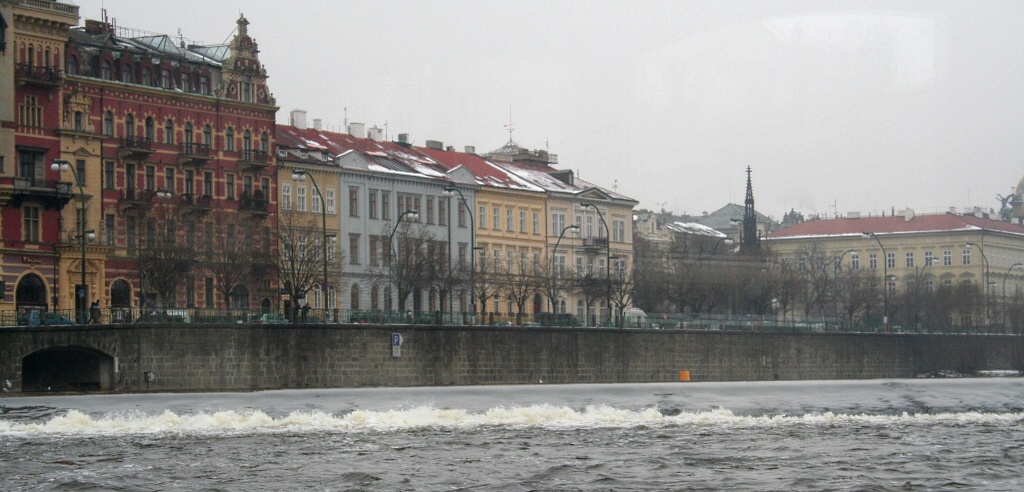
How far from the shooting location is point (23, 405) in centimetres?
6412

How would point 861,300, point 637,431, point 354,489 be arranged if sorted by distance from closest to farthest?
point 354,489
point 637,431
point 861,300

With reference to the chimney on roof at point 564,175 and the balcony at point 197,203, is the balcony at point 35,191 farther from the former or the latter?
the chimney on roof at point 564,175

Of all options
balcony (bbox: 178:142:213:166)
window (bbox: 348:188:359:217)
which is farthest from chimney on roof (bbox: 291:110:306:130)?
balcony (bbox: 178:142:213:166)

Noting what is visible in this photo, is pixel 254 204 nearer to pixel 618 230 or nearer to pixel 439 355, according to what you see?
pixel 439 355

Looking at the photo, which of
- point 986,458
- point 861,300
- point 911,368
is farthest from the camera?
point 861,300

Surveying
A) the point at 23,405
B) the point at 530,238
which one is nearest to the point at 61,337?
the point at 23,405

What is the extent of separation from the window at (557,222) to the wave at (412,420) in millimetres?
59613

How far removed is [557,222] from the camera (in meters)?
130

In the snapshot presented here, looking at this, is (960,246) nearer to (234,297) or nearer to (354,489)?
(234,297)

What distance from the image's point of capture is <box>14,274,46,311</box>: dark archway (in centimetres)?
9062

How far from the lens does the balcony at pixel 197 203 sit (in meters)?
100

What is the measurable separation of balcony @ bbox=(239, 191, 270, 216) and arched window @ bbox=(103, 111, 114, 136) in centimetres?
978

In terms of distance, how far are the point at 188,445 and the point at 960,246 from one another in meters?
126

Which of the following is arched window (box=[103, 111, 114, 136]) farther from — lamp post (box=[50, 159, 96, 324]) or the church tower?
the church tower
